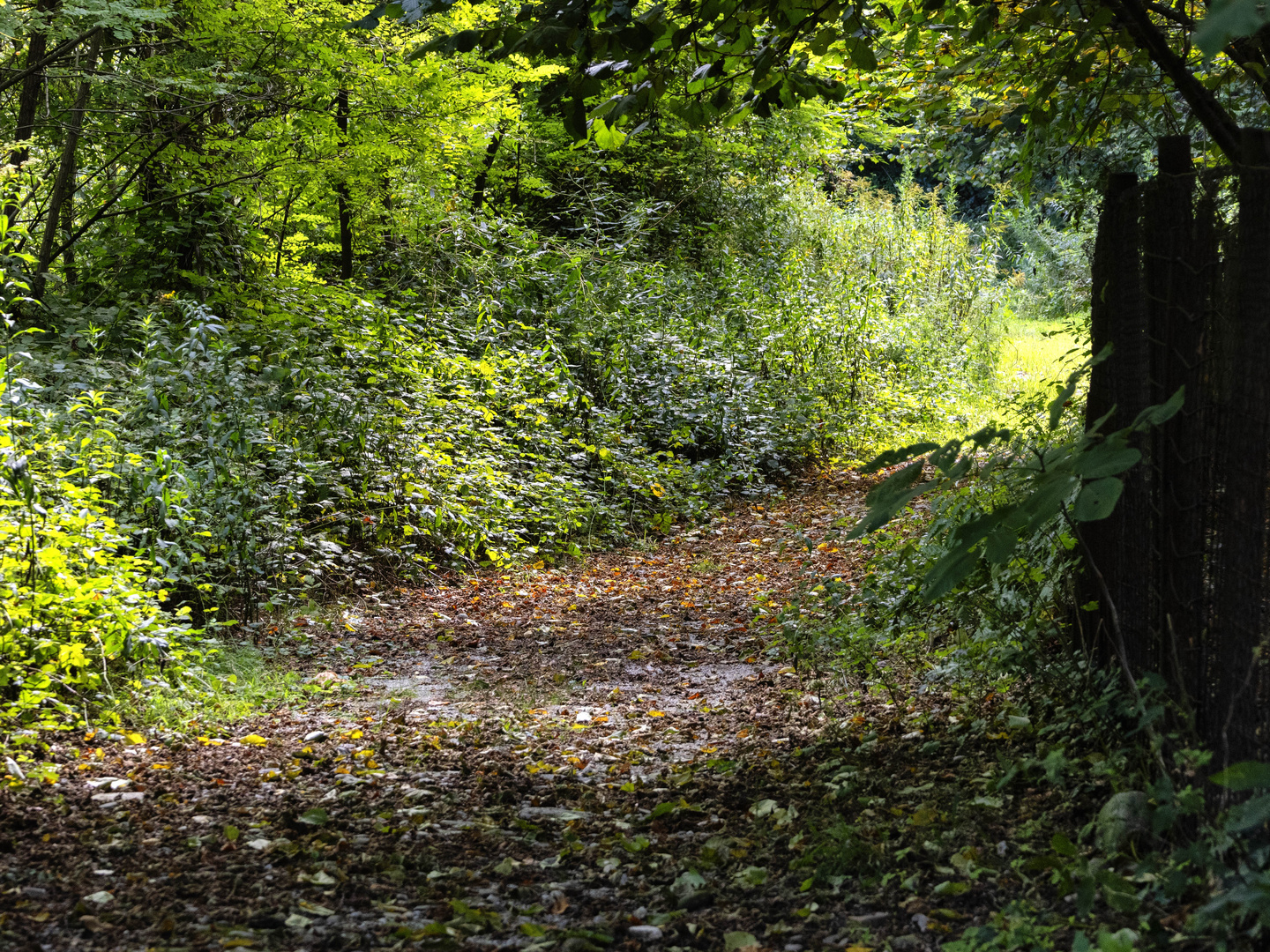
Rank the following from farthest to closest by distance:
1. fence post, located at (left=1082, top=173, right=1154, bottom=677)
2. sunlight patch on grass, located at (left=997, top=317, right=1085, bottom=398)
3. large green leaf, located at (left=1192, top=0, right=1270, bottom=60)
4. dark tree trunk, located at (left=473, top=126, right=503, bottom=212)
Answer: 1. sunlight patch on grass, located at (left=997, top=317, right=1085, bottom=398)
2. dark tree trunk, located at (left=473, top=126, right=503, bottom=212)
3. fence post, located at (left=1082, top=173, right=1154, bottom=677)
4. large green leaf, located at (left=1192, top=0, right=1270, bottom=60)

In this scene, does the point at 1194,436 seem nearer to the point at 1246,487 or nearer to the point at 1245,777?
the point at 1246,487

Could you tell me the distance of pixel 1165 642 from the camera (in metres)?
2.77

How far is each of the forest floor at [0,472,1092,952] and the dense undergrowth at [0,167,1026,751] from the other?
27.3 inches

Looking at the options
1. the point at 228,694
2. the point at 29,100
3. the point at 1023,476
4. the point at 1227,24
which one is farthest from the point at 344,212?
the point at 1227,24

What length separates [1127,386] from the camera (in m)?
2.84

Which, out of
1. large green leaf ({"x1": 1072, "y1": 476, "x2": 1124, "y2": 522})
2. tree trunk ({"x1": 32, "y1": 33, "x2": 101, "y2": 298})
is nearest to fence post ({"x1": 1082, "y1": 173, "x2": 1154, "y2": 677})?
large green leaf ({"x1": 1072, "y1": 476, "x2": 1124, "y2": 522})

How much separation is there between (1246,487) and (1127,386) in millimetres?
565

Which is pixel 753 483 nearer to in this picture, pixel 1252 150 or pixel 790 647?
pixel 790 647

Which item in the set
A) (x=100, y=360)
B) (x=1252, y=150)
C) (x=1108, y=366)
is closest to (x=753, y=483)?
(x=100, y=360)

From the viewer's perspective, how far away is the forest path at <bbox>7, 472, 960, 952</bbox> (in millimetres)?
2576

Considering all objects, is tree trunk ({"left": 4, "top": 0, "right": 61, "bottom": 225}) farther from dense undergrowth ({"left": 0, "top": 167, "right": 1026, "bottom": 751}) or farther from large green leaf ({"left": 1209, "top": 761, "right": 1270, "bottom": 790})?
large green leaf ({"left": 1209, "top": 761, "right": 1270, "bottom": 790})

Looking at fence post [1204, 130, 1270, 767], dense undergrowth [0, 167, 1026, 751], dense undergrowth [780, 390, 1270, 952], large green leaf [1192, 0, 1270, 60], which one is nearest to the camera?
large green leaf [1192, 0, 1270, 60]

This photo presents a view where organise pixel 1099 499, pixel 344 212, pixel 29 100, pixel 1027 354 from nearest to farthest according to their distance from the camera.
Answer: pixel 1099 499
pixel 29 100
pixel 344 212
pixel 1027 354

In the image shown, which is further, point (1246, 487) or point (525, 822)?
point (525, 822)
